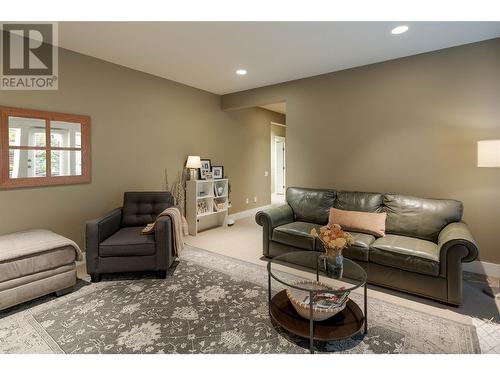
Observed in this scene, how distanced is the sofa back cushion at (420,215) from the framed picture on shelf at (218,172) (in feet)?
A: 10.1

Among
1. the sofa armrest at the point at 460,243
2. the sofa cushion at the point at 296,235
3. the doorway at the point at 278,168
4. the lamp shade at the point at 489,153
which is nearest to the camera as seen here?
the sofa armrest at the point at 460,243

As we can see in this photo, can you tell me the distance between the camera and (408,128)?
3.32 meters

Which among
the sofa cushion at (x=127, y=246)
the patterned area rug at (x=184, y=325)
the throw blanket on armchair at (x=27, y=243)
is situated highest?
the throw blanket on armchair at (x=27, y=243)

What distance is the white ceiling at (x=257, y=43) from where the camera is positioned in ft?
8.38

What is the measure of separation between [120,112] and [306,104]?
9.22 feet

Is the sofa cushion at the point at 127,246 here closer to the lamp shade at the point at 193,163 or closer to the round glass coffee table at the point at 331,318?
the round glass coffee table at the point at 331,318

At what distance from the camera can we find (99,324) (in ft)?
6.64

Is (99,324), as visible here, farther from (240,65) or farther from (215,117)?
(215,117)

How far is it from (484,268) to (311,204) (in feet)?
6.75

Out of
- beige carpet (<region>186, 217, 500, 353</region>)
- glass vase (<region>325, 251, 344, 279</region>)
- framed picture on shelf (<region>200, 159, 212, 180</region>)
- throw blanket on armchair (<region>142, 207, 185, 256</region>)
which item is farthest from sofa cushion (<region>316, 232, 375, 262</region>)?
framed picture on shelf (<region>200, 159, 212, 180</region>)

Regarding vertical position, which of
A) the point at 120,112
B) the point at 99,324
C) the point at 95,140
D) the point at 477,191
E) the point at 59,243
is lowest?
the point at 99,324

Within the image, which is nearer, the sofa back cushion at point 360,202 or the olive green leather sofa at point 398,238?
the olive green leather sofa at point 398,238

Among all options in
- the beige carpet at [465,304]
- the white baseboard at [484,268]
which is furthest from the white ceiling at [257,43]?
the beige carpet at [465,304]
